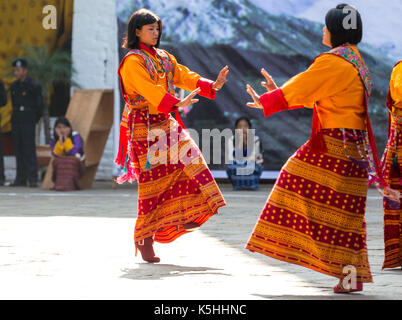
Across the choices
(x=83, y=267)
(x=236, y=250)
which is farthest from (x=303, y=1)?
(x=83, y=267)

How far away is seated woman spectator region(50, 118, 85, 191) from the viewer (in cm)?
1043

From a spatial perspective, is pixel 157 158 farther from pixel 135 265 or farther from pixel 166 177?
pixel 135 265

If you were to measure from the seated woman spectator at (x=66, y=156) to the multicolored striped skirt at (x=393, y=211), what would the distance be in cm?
632

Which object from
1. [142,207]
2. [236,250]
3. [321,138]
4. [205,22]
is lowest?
[236,250]

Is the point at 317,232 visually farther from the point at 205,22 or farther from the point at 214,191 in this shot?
the point at 205,22

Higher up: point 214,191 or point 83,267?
point 214,191

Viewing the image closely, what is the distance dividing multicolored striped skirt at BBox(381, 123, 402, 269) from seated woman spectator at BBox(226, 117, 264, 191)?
237 inches

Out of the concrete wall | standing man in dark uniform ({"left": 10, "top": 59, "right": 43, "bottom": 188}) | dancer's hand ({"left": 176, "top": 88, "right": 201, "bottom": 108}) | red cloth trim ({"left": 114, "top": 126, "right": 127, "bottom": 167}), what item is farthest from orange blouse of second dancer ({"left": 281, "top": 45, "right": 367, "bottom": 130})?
the concrete wall

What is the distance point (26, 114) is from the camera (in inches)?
433

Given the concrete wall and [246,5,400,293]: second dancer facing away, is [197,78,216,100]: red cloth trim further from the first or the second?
the concrete wall

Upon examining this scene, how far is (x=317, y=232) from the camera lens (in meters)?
3.76
